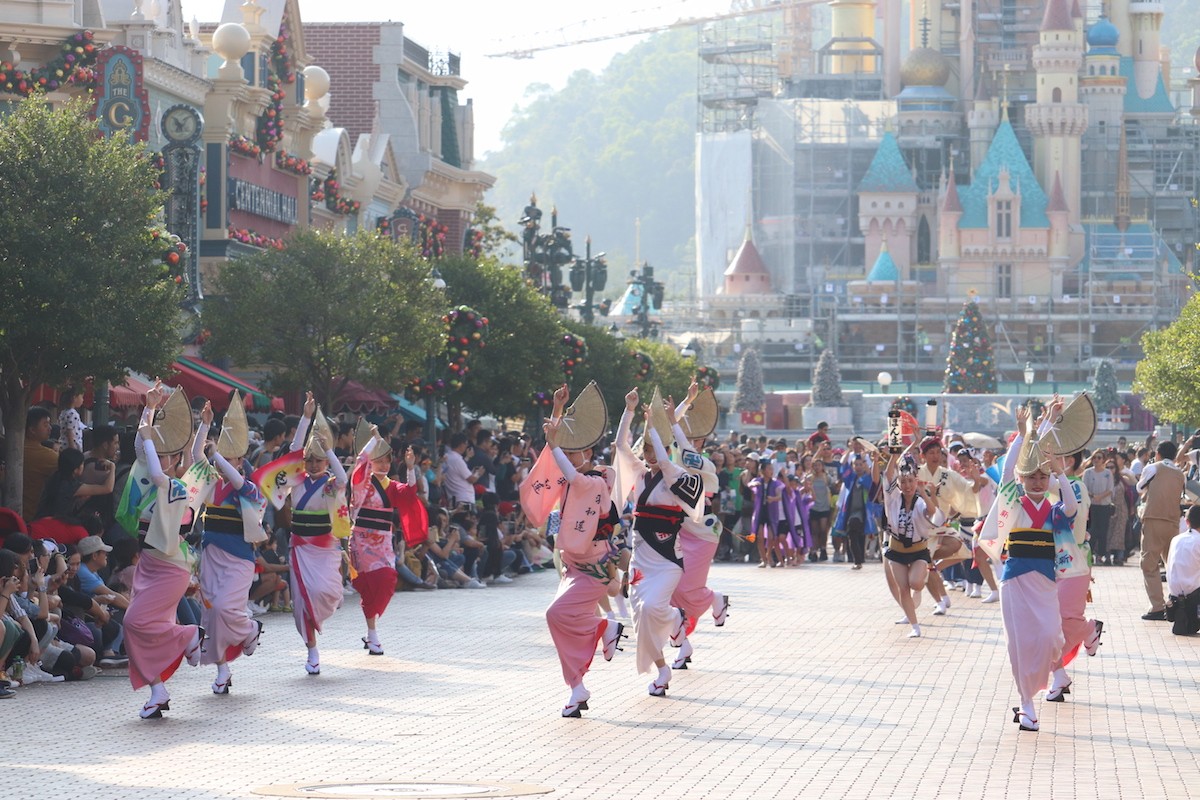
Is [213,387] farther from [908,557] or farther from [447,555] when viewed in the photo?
[908,557]

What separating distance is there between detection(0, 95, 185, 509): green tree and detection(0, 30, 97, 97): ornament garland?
6284mm

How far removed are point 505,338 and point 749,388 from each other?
62859 millimetres

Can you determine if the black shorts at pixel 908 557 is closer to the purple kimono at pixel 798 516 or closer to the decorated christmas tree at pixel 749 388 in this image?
the purple kimono at pixel 798 516

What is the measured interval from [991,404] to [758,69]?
5134 centimetres

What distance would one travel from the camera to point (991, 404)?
319 feet

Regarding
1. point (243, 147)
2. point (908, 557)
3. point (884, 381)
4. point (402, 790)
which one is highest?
point (243, 147)

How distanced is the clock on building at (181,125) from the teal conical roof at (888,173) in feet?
319

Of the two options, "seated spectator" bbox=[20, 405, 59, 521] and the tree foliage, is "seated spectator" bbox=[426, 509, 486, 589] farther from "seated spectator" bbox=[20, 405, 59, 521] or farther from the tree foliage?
the tree foliage

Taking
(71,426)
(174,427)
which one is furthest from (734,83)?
(174,427)

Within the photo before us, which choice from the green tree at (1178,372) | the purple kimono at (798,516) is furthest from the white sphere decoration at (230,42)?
the green tree at (1178,372)

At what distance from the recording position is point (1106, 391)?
315 feet

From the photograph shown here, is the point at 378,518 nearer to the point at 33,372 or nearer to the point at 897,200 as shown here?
the point at 33,372

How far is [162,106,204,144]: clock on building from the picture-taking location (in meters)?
32.4

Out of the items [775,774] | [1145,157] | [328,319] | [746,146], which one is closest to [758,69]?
[746,146]
